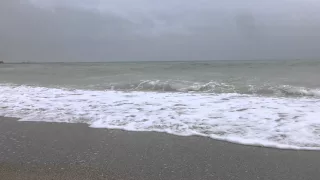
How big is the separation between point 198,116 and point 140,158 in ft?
11.1

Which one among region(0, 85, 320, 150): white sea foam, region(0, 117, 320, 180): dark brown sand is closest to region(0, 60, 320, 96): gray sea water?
region(0, 85, 320, 150): white sea foam

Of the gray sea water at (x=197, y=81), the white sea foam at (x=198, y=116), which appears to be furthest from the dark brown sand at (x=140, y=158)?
the gray sea water at (x=197, y=81)

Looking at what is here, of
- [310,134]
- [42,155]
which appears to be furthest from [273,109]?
[42,155]

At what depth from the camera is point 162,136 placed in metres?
6.39

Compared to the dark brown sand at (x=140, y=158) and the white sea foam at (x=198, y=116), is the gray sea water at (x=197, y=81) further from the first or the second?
the dark brown sand at (x=140, y=158)

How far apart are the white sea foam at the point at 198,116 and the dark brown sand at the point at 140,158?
1.81ft

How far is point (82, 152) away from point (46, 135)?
1.60 m

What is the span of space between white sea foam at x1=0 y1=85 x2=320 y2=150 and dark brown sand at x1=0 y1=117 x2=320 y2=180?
0.55 metres

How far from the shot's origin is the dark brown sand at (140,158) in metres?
4.40

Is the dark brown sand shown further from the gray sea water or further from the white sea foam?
the gray sea water

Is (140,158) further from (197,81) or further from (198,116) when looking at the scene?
(197,81)

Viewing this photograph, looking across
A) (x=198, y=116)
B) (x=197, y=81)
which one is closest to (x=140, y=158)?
(x=198, y=116)

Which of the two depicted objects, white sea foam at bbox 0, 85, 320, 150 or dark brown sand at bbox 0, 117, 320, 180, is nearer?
dark brown sand at bbox 0, 117, 320, 180

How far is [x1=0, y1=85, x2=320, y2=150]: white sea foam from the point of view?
20.7 ft
